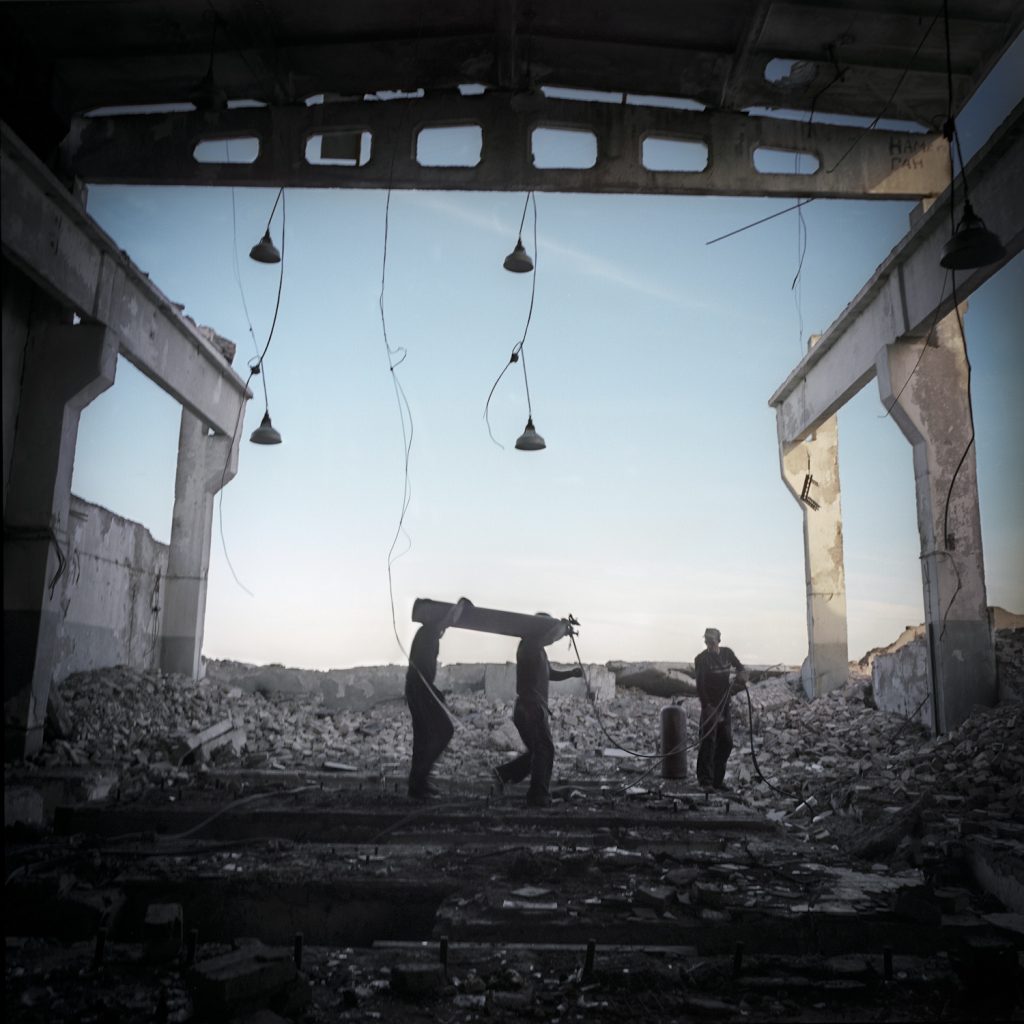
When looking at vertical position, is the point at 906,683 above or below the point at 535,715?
above

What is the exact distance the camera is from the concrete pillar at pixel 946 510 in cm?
1020

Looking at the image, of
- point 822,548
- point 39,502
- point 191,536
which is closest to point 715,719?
point 822,548

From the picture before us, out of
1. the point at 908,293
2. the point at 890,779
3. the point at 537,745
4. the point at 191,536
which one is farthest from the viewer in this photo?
the point at 191,536

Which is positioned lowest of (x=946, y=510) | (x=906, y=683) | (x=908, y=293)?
(x=906, y=683)

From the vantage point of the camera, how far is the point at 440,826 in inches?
276

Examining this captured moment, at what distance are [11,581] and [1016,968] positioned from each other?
377 inches

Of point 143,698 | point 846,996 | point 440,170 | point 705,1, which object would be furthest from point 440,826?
point 705,1

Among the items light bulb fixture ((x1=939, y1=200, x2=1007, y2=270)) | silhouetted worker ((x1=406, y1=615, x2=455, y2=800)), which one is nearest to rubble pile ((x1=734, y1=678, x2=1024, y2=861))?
silhouetted worker ((x1=406, y1=615, x2=455, y2=800))

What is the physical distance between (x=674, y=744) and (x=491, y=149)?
25.8ft

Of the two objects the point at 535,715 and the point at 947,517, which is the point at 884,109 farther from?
the point at 535,715

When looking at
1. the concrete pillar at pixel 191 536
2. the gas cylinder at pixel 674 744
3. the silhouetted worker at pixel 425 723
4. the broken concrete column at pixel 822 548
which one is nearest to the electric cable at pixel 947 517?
the gas cylinder at pixel 674 744

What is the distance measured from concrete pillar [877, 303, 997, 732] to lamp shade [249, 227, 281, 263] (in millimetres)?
7957

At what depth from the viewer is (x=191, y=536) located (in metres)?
14.6

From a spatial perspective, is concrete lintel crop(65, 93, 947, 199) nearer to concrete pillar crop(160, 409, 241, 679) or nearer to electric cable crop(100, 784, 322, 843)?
concrete pillar crop(160, 409, 241, 679)
